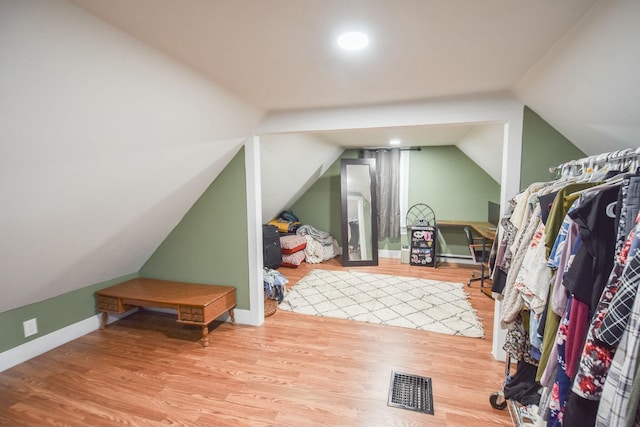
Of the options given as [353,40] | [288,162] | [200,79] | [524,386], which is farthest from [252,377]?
[288,162]

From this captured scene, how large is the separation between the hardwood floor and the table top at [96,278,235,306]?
0.40m

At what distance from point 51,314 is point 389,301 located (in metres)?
3.41

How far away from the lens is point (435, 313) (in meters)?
3.09

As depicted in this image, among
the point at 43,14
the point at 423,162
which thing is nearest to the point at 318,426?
the point at 43,14

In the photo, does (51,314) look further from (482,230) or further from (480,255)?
(482,230)

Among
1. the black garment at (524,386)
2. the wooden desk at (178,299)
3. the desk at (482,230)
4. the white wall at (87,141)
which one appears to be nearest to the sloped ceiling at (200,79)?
the white wall at (87,141)

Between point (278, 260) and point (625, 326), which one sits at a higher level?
point (625, 326)

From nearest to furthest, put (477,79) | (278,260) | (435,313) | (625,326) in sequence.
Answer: (625,326) < (477,79) < (435,313) < (278,260)

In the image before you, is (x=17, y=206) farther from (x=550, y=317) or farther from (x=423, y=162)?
(x=423, y=162)

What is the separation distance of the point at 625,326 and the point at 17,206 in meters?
2.58

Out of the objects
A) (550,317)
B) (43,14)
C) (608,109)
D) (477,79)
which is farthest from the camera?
(477,79)

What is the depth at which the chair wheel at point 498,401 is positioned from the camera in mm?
1767

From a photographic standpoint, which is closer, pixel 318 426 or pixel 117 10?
pixel 117 10

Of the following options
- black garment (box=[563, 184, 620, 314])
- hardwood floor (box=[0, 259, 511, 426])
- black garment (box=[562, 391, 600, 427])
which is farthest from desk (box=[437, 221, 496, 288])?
black garment (box=[562, 391, 600, 427])
